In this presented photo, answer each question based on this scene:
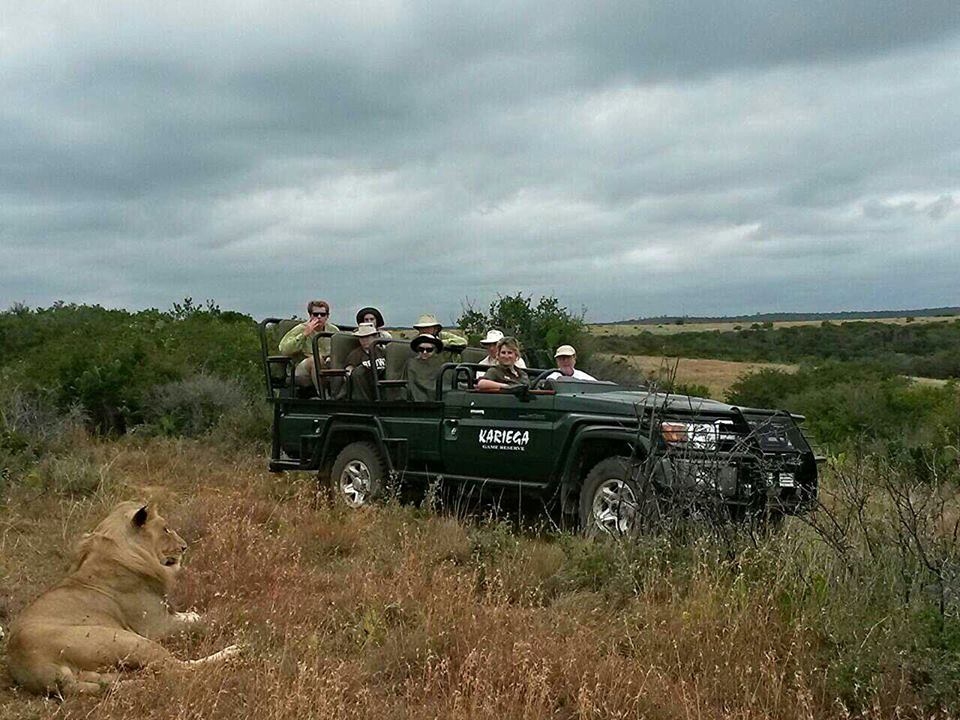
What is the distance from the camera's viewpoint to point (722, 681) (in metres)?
4.83

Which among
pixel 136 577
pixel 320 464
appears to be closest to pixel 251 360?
pixel 320 464

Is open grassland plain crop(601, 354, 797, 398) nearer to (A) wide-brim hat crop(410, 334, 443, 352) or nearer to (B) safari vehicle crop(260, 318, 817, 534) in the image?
(A) wide-brim hat crop(410, 334, 443, 352)

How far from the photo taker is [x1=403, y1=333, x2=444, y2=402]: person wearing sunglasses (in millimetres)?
9570

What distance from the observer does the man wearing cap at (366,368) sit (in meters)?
9.94

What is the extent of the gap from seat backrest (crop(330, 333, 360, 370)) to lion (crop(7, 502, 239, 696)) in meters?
4.26

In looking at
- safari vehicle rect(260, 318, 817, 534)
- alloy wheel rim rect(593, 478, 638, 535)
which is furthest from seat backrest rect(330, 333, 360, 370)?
alloy wheel rim rect(593, 478, 638, 535)

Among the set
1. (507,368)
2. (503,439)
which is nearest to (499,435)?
(503,439)

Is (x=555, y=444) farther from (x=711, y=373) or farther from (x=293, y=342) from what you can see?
(x=711, y=373)

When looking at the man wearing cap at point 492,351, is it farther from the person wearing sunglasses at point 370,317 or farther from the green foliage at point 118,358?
the green foliage at point 118,358

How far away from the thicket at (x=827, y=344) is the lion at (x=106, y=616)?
3995 centimetres

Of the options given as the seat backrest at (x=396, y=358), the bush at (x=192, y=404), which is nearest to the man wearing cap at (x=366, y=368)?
the seat backrest at (x=396, y=358)

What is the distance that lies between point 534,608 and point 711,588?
1.09 metres

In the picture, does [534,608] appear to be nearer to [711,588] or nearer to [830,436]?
[711,588]

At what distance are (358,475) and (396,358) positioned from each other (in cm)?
121
